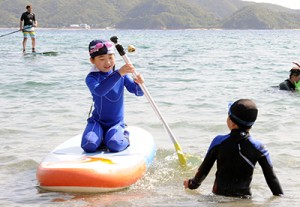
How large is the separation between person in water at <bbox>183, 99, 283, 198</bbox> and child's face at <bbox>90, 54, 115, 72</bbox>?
1840 mm

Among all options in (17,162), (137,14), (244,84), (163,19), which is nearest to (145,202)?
(17,162)

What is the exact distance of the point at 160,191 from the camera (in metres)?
4.91

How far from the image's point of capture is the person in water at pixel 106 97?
5.05 metres

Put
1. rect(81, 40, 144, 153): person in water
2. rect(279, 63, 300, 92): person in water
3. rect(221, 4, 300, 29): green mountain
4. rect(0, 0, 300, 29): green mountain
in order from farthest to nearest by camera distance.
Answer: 1. rect(0, 0, 300, 29): green mountain
2. rect(221, 4, 300, 29): green mountain
3. rect(279, 63, 300, 92): person in water
4. rect(81, 40, 144, 153): person in water

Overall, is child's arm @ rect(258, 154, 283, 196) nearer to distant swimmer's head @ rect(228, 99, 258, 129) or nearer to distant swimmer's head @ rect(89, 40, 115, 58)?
distant swimmer's head @ rect(228, 99, 258, 129)

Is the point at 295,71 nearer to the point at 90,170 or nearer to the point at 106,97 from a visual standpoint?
the point at 106,97

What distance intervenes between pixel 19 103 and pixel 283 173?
562 cm

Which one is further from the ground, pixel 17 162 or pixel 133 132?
pixel 133 132

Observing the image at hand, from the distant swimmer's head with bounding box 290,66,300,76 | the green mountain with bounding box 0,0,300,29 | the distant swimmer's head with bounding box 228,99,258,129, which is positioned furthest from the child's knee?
the green mountain with bounding box 0,0,300,29

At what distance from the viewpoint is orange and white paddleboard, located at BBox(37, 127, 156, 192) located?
459 centimetres

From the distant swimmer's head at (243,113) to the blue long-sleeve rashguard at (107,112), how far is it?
1.58 m

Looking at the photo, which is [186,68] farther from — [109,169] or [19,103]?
[109,169]

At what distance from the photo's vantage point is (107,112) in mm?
5387

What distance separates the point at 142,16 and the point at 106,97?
151372 mm
